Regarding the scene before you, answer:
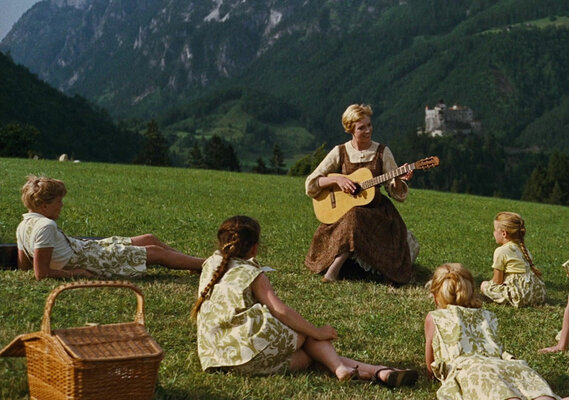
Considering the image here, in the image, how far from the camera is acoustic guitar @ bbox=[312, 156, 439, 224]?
37.5ft

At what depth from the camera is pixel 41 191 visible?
9633 millimetres

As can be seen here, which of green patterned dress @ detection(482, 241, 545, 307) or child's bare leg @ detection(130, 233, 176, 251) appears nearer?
green patterned dress @ detection(482, 241, 545, 307)

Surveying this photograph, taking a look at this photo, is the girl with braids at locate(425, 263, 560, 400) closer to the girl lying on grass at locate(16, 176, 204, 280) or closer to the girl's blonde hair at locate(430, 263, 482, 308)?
the girl's blonde hair at locate(430, 263, 482, 308)

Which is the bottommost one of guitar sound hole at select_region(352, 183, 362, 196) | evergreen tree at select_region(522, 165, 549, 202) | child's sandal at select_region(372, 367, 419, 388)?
evergreen tree at select_region(522, 165, 549, 202)

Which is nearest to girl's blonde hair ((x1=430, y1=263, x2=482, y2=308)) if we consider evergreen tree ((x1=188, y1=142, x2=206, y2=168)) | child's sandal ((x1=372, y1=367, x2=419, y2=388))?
child's sandal ((x1=372, y1=367, x2=419, y2=388))

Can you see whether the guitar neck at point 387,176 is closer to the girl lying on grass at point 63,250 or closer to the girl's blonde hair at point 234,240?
the girl lying on grass at point 63,250

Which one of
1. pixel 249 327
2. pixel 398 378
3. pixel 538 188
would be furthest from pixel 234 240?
pixel 538 188

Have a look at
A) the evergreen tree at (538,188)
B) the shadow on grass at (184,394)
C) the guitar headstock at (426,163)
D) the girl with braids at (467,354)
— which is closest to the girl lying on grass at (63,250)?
the guitar headstock at (426,163)

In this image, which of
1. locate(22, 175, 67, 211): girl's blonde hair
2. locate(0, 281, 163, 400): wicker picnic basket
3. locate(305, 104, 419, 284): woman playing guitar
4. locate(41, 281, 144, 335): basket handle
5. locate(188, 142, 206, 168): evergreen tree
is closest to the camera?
locate(0, 281, 163, 400): wicker picnic basket

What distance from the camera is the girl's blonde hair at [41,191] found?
9625mm

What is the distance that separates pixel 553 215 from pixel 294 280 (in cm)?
2248

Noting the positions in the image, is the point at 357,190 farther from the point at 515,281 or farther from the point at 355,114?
the point at 515,281

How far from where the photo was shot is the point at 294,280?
1145 centimetres

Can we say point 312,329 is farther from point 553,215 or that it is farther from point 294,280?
point 553,215
